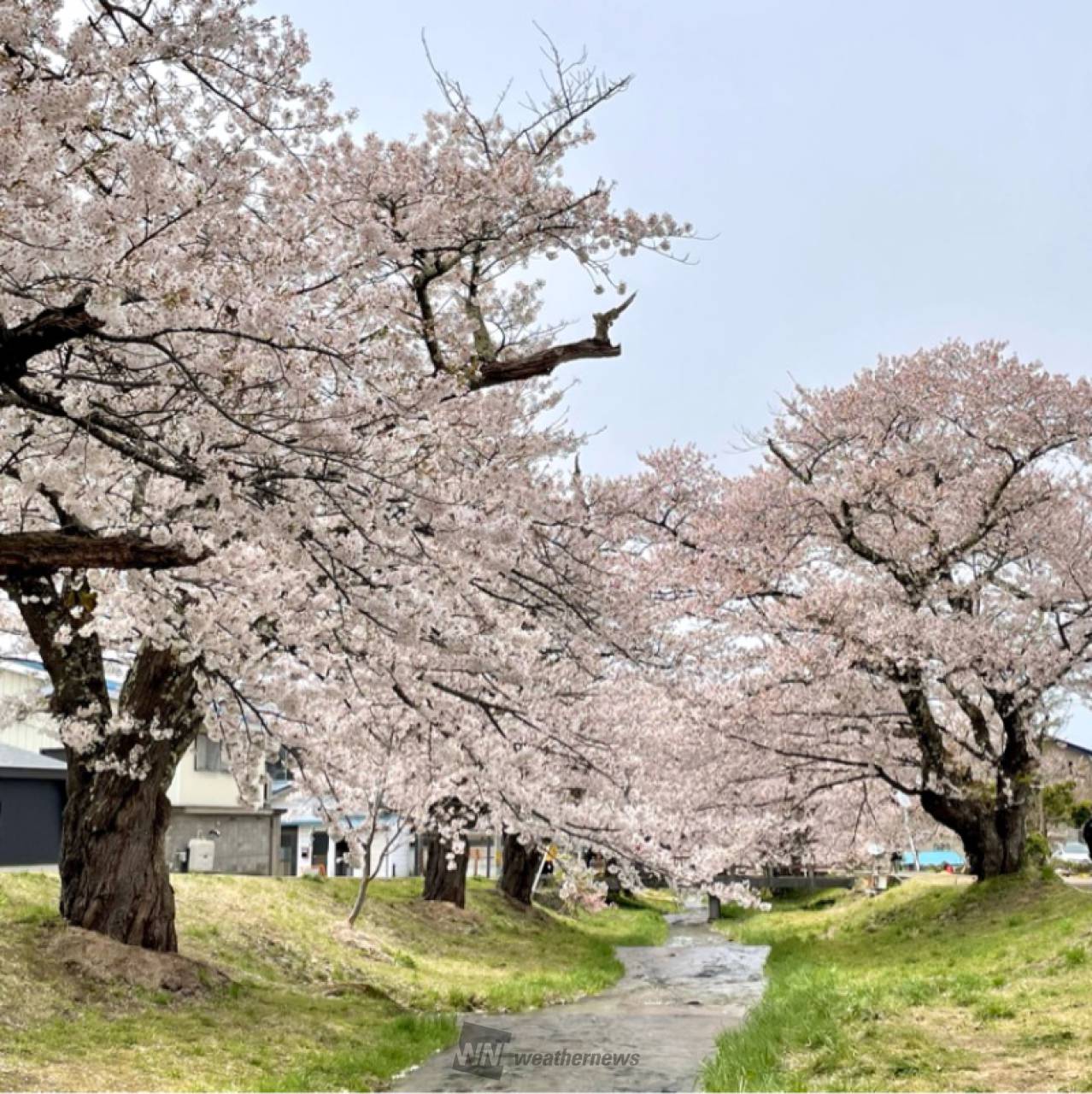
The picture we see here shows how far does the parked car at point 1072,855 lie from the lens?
129 feet

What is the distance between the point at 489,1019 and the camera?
12555mm

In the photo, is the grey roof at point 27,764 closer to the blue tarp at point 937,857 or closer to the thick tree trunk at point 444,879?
the thick tree trunk at point 444,879

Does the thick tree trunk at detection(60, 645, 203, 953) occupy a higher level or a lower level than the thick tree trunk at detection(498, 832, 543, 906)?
higher

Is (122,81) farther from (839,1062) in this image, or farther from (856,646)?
(856,646)

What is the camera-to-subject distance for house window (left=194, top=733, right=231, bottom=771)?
29875mm

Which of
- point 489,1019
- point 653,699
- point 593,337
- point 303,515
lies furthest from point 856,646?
point 303,515

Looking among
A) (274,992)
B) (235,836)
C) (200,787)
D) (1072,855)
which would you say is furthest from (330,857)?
(1072,855)

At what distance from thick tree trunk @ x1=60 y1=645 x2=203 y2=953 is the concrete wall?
17.5 meters

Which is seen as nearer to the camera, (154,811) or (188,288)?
(188,288)

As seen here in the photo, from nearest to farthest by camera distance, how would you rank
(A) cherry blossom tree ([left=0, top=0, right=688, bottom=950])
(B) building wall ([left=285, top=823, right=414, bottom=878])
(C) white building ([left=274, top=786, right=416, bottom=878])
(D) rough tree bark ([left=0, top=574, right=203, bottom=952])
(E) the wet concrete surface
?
(A) cherry blossom tree ([left=0, top=0, right=688, bottom=950])
(E) the wet concrete surface
(D) rough tree bark ([left=0, top=574, right=203, bottom=952])
(C) white building ([left=274, top=786, right=416, bottom=878])
(B) building wall ([left=285, top=823, right=414, bottom=878])

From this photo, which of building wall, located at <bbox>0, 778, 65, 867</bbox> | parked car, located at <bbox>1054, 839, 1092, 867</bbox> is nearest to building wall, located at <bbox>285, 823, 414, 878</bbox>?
building wall, located at <bbox>0, 778, 65, 867</bbox>

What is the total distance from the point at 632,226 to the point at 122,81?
13.9 feet

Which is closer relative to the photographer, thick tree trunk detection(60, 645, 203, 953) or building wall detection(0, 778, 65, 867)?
thick tree trunk detection(60, 645, 203, 953)

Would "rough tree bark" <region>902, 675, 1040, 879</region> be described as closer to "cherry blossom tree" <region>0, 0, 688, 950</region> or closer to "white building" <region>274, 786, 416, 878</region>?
"cherry blossom tree" <region>0, 0, 688, 950</region>
